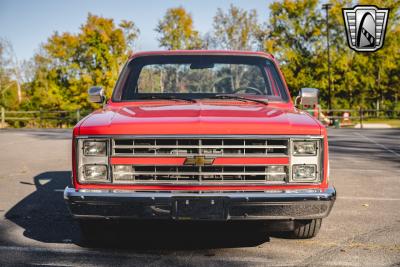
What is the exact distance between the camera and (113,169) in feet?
14.4

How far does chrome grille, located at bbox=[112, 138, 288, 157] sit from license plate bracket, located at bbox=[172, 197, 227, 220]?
36 cm

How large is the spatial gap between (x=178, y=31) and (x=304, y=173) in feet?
Answer: 134

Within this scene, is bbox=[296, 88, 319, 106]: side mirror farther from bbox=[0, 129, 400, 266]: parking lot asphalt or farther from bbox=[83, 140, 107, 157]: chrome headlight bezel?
bbox=[83, 140, 107, 157]: chrome headlight bezel

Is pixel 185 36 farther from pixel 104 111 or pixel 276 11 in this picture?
pixel 104 111

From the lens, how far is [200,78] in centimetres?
596

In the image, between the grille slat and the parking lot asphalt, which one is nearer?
the grille slat

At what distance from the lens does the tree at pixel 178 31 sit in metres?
44.1

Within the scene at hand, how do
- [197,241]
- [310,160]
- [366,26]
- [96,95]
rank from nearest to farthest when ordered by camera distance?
[310,160] < [197,241] < [96,95] < [366,26]

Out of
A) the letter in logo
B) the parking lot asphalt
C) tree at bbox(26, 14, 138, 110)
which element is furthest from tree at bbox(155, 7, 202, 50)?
the parking lot asphalt

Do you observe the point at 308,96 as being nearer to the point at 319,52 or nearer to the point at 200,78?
the point at 200,78

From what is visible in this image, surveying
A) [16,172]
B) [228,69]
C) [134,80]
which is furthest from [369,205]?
[16,172]

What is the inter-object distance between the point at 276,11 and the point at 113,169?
A: 41.8 m

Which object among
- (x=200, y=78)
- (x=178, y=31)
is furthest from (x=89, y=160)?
(x=178, y=31)

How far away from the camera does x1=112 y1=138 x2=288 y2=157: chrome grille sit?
4.29 meters
